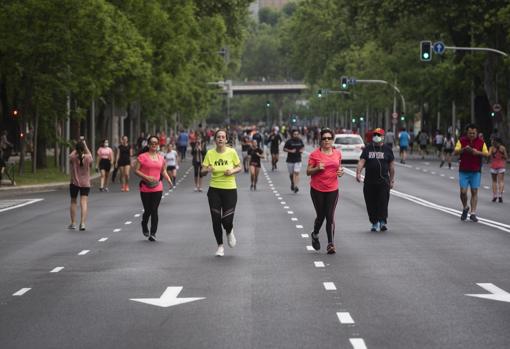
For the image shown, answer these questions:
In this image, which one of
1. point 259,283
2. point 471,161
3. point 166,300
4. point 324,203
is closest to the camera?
point 166,300

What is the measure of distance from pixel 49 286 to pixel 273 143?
3826cm

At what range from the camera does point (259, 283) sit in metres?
13.6

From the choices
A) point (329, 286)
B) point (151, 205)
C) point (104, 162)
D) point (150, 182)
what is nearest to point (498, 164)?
point (150, 182)

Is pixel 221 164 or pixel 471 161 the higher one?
pixel 221 164

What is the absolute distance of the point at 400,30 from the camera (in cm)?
7950

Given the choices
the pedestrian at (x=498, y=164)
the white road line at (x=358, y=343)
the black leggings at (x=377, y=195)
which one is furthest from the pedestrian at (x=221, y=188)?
the pedestrian at (x=498, y=164)

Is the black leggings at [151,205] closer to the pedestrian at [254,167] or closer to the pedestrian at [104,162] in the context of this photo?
the pedestrian at [254,167]

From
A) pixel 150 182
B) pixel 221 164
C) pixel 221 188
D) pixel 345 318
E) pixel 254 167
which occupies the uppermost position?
pixel 221 164

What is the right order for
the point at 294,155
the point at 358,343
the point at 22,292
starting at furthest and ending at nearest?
the point at 294,155 < the point at 22,292 < the point at 358,343

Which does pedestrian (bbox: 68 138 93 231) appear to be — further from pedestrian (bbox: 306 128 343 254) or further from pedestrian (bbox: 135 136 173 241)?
pedestrian (bbox: 306 128 343 254)

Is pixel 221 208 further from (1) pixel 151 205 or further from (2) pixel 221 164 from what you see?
(1) pixel 151 205

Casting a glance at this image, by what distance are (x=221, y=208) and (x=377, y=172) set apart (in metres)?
3.95

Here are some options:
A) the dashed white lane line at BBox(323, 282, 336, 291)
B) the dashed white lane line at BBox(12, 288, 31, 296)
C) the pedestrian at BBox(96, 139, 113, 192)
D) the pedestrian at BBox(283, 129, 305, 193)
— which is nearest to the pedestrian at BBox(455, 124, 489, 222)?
the dashed white lane line at BBox(323, 282, 336, 291)

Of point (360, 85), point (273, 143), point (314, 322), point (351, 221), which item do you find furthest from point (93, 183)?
point (360, 85)
